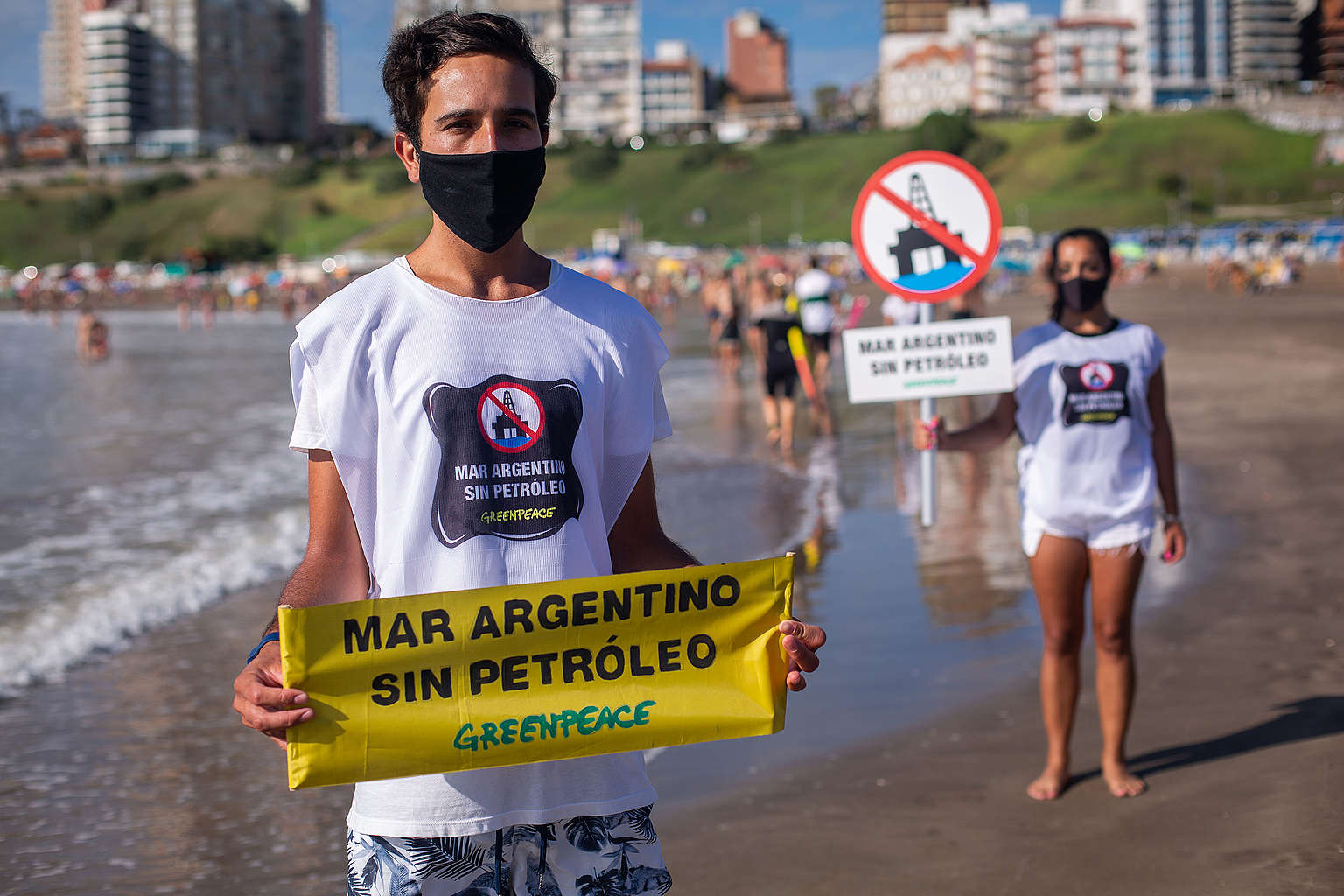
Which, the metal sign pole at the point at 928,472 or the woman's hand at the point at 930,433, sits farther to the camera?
the metal sign pole at the point at 928,472

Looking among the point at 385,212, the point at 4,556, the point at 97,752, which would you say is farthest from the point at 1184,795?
the point at 385,212

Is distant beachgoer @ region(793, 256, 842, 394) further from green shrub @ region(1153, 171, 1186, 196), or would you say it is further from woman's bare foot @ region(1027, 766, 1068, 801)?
green shrub @ region(1153, 171, 1186, 196)

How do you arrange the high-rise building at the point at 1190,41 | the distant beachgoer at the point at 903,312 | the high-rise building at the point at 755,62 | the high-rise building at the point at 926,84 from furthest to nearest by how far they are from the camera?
1. the high-rise building at the point at 755,62
2. the high-rise building at the point at 1190,41
3. the high-rise building at the point at 926,84
4. the distant beachgoer at the point at 903,312

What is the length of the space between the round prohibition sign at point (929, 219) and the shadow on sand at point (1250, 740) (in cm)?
198

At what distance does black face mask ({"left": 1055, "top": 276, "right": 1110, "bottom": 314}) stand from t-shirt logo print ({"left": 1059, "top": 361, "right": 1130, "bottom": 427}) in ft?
0.72

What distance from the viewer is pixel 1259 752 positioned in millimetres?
4824

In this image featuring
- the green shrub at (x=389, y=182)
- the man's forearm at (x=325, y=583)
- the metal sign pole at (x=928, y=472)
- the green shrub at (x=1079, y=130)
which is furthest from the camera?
the green shrub at (x=389, y=182)

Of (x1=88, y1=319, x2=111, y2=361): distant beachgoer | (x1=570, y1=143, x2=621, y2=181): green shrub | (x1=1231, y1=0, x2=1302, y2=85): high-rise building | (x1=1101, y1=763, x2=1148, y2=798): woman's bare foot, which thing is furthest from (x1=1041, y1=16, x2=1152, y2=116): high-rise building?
(x1=1101, y1=763, x2=1148, y2=798): woman's bare foot

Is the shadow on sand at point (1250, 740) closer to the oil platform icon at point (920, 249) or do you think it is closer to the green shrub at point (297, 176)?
the oil platform icon at point (920, 249)

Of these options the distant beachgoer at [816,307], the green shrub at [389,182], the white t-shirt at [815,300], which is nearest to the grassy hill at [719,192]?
the green shrub at [389,182]

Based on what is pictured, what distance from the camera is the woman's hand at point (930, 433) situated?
4.79 m

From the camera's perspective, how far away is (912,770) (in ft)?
16.0

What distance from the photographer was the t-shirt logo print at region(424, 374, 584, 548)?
1.95 m

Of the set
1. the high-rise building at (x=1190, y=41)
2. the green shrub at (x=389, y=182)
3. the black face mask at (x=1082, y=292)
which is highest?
the high-rise building at (x=1190, y=41)
